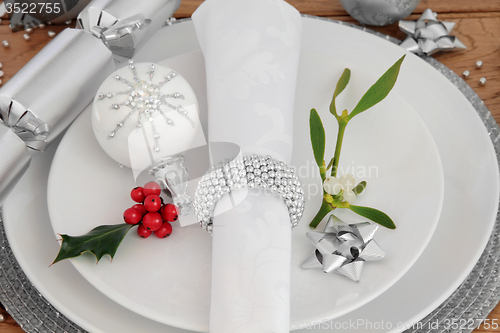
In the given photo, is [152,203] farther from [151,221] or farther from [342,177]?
[342,177]

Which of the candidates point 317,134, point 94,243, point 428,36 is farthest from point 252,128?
point 428,36

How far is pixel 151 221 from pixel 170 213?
19mm

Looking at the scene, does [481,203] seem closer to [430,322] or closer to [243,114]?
[430,322]

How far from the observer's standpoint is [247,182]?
0.32 metres

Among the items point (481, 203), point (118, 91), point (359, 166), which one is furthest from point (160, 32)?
point (481, 203)

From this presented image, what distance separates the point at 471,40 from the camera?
1.76 ft

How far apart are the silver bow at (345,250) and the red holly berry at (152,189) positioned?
14 centimetres

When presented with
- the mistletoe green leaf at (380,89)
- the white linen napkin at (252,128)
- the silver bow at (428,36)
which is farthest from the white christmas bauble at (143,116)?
the silver bow at (428,36)

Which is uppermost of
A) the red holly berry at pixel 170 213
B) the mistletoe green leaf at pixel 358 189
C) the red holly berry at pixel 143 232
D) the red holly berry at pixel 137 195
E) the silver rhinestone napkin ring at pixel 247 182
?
the silver rhinestone napkin ring at pixel 247 182

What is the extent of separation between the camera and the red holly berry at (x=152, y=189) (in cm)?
36

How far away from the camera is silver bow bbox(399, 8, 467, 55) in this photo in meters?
0.52

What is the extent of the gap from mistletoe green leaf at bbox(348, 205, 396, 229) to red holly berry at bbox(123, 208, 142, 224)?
17 cm

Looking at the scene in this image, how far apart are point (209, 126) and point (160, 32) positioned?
201 millimetres

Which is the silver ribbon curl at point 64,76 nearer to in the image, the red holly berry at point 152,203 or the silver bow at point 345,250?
the red holly berry at point 152,203
